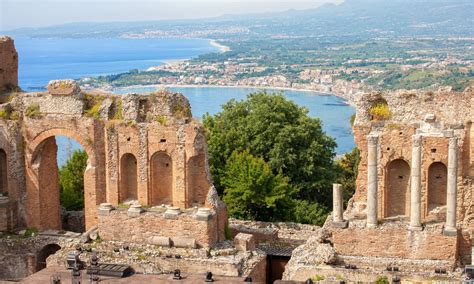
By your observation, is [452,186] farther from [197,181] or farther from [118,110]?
[118,110]

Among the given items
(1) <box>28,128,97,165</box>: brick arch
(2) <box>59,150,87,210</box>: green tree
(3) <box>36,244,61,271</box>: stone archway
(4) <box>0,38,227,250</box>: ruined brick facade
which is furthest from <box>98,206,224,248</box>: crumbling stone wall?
(2) <box>59,150,87,210</box>: green tree

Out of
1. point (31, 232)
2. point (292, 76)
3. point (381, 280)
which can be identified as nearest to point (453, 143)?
point (381, 280)

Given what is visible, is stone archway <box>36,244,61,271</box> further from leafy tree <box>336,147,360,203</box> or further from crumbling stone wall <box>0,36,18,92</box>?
leafy tree <box>336,147,360,203</box>

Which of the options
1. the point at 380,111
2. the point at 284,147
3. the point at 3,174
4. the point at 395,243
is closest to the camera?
the point at 395,243

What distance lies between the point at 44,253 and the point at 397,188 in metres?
14.7

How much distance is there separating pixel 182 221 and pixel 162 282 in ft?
15.1

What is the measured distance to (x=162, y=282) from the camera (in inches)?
914

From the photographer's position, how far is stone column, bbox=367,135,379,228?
26.3m

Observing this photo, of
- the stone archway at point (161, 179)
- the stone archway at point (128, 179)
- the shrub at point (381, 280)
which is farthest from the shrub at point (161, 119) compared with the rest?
the shrub at point (381, 280)

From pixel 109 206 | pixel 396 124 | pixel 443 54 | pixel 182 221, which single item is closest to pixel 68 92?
pixel 109 206

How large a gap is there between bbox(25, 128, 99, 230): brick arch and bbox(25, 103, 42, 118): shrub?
2.57 ft

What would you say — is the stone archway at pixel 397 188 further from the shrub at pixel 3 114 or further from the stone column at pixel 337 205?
the shrub at pixel 3 114

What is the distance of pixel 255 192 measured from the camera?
3628 cm

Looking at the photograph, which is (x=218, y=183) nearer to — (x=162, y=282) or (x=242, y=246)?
(x=242, y=246)
